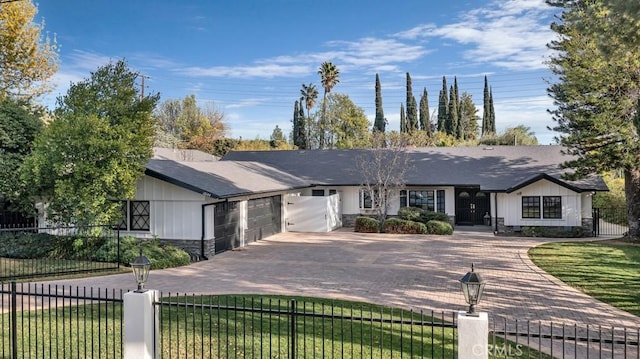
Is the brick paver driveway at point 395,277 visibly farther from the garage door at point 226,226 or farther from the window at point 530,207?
the window at point 530,207

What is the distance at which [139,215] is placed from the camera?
1747cm

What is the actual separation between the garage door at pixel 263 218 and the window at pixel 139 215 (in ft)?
14.1

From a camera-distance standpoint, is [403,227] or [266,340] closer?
[266,340]

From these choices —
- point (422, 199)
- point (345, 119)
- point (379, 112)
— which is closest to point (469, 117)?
point (379, 112)

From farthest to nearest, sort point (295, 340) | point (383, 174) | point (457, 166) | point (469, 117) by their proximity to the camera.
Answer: point (469, 117) → point (457, 166) → point (383, 174) → point (295, 340)

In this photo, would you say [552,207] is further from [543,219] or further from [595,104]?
[595,104]

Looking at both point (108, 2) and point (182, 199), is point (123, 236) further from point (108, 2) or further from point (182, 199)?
point (108, 2)

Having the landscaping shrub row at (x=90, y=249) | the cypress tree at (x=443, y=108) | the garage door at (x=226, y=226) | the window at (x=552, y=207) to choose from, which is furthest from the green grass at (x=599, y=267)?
the cypress tree at (x=443, y=108)

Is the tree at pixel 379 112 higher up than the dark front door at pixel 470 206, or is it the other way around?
the tree at pixel 379 112

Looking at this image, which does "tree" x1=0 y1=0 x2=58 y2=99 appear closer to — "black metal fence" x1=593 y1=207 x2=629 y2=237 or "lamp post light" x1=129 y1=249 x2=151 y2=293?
"lamp post light" x1=129 y1=249 x2=151 y2=293

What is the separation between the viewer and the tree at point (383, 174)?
24.9 metres

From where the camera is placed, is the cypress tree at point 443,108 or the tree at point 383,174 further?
the cypress tree at point 443,108

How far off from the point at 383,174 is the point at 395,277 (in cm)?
1325

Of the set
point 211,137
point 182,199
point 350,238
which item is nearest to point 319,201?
point 350,238
